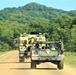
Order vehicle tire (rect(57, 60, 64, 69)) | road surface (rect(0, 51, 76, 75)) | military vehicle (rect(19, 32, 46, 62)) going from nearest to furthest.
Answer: road surface (rect(0, 51, 76, 75))
vehicle tire (rect(57, 60, 64, 69))
military vehicle (rect(19, 32, 46, 62))

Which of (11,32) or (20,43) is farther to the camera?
(11,32)

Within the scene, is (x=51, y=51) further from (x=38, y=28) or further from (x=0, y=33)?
(x=38, y=28)

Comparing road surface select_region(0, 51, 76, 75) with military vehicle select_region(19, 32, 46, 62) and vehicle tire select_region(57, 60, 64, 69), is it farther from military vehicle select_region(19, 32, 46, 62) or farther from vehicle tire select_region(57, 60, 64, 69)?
military vehicle select_region(19, 32, 46, 62)

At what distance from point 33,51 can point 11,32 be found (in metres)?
156

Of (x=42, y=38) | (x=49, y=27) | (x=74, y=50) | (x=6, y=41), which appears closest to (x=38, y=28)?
(x=49, y=27)

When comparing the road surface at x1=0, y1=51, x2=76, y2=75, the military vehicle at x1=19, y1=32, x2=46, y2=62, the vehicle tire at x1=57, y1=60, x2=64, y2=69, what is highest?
the military vehicle at x1=19, y1=32, x2=46, y2=62

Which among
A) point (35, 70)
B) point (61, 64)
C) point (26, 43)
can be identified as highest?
point (26, 43)

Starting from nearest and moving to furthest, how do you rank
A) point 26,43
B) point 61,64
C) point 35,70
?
point 35,70
point 61,64
point 26,43

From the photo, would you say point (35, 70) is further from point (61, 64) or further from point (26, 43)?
point (26, 43)

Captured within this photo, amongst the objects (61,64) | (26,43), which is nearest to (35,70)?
(61,64)

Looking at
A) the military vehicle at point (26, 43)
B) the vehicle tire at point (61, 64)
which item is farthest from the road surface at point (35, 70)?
the military vehicle at point (26, 43)

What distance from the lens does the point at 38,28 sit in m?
193

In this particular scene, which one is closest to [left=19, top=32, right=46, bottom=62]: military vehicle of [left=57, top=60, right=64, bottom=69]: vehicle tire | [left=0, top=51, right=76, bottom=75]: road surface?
[left=0, top=51, right=76, bottom=75]: road surface

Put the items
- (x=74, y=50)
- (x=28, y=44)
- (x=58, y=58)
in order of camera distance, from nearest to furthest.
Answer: (x=58, y=58), (x=28, y=44), (x=74, y=50)
